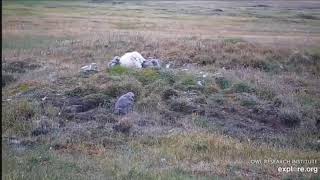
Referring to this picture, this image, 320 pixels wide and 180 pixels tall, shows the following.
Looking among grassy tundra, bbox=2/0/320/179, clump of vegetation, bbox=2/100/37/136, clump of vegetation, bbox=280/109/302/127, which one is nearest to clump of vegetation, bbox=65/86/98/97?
grassy tundra, bbox=2/0/320/179

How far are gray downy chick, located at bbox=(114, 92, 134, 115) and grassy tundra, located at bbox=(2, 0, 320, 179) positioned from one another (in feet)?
0.79

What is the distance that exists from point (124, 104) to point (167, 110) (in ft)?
4.22

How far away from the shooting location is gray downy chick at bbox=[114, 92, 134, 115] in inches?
500

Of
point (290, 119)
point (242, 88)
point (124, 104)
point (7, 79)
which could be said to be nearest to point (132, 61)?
point (242, 88)

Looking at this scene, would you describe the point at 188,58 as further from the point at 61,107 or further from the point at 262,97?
the point at 61,107

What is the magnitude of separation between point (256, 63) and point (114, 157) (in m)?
13.3

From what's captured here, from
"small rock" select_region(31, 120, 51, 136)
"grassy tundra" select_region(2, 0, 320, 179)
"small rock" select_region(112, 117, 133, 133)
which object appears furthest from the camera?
"small rock" select_region(112, 117, 133, 133)

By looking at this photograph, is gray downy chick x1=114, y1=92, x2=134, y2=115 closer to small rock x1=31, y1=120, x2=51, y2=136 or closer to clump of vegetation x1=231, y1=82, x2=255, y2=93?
→ small rock x1=31, y1=120, x2=51, y2=136

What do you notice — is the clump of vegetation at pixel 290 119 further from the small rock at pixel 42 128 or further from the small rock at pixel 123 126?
the small rock at pixel 42 128

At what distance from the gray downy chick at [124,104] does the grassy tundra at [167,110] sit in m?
0.24

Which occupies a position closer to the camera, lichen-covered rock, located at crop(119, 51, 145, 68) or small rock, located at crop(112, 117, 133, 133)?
small rock, located at crop(112, 117, 133, 133)

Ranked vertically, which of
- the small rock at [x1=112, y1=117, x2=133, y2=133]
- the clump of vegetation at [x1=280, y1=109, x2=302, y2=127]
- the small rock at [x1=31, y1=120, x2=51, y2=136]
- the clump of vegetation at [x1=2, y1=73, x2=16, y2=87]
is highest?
the small rock at [x1=112, y1=117, x2=133, y2=133]

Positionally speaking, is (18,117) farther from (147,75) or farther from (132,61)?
(132,61)

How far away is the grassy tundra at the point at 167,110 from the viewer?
28.3ft
